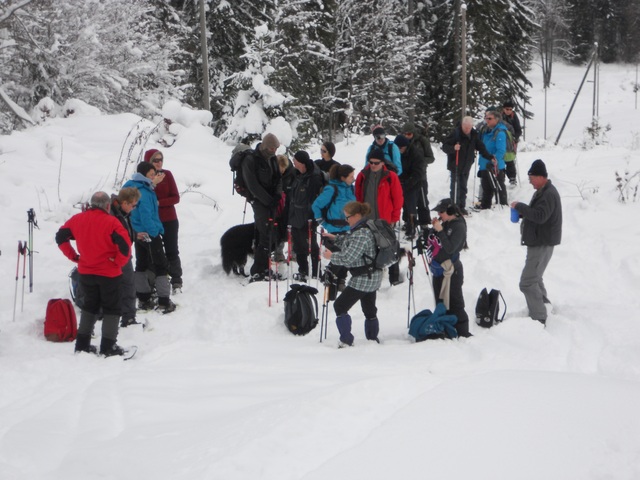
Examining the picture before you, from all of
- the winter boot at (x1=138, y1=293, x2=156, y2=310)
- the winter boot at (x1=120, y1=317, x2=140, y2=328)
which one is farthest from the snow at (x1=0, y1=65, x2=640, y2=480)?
the winter boot at (x1=138, y1=293, x2=156, y2=310)

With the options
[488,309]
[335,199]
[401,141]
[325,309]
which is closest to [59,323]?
[325,309]

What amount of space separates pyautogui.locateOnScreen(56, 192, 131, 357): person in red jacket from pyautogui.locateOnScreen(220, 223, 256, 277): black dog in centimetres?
262

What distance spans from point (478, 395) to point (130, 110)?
72.1 ft

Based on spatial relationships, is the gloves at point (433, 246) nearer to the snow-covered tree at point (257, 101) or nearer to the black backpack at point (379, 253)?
the black backpack at point (379, 253)

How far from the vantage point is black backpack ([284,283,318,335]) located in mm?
7438

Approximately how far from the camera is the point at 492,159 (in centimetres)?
1109

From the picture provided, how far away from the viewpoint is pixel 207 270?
9.38m

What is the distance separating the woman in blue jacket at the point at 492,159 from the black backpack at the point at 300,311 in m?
5.14

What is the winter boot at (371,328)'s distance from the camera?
7012 millimetres

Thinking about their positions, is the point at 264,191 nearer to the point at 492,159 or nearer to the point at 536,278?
the point at 536,278

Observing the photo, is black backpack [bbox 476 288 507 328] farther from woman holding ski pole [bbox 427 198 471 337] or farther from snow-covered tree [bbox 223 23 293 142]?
snow-covered tree [bbox 223 23 293 142]

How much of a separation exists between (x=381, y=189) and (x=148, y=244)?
3011 mm

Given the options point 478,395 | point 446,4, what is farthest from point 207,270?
point 446,4

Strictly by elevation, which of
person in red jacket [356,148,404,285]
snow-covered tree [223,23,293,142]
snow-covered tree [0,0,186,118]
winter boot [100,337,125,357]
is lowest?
winter boot [100,337,125,357]
